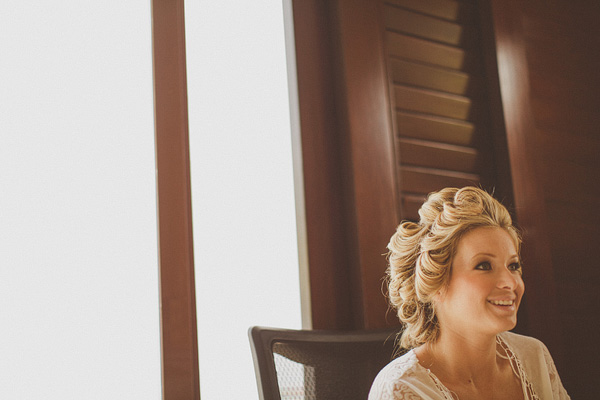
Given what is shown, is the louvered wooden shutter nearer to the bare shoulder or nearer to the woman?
the woman

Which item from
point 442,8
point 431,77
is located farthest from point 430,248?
point 442,8

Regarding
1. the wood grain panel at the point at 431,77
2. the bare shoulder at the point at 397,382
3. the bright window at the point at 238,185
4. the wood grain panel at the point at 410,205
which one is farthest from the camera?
the wood grain panel at the point at 431,77

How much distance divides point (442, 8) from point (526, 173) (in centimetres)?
A: 68

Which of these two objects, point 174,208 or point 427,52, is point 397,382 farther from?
point 427,52

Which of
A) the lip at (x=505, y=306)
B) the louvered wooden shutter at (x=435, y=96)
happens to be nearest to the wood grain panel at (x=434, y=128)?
the louvered wooden shutter at (x=435, y=96)

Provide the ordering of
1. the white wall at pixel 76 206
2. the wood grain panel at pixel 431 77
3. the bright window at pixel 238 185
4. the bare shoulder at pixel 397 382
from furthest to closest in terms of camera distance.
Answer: the wood grain panel at pixel 431 77 → the bright window at pixel 238 185 → the white wall at pixel 76 206 → the bare shoulder at pixel 397 382

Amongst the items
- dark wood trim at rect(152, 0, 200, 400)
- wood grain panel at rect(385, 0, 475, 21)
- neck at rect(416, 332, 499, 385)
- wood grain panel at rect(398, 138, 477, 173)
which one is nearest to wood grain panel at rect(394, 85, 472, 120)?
wood grain panel at rect(398, 138, 477, 173)

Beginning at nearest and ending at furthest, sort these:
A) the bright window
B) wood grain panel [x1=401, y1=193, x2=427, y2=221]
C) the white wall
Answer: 1. the white wall
2. the bright window
3. wood grain panel [x1=401, y1=193, x2=427, y2=221]

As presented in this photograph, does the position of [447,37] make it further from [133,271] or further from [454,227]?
[133,271]

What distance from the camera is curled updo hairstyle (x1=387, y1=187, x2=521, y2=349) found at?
134 centimetres

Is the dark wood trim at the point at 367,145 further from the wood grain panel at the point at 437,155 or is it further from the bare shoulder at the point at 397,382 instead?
the bare shoulder at the point at 397,382

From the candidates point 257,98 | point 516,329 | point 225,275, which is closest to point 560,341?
point 516,329

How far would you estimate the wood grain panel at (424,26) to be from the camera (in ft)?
7.29

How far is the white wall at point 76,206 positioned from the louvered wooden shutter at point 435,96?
2.73 feet
